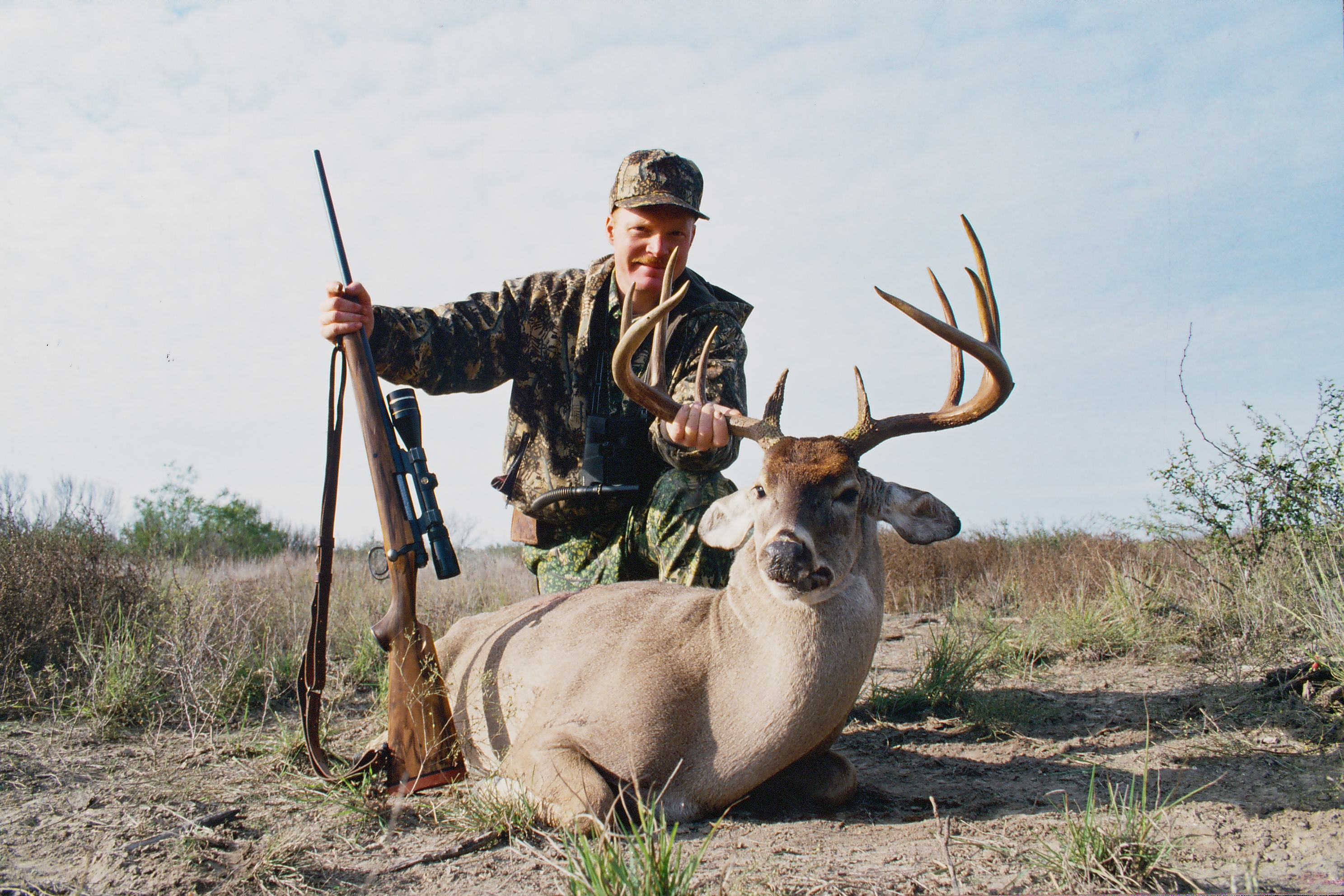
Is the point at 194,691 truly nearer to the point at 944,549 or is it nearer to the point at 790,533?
the point at 790,533

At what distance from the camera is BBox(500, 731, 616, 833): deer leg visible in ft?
9.77

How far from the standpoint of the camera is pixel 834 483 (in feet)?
11.2

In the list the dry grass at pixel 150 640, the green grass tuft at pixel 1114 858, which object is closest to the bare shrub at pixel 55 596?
the dry grass at pixel 150 640

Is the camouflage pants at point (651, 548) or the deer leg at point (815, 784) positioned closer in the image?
the deer leg at point (815, 784)

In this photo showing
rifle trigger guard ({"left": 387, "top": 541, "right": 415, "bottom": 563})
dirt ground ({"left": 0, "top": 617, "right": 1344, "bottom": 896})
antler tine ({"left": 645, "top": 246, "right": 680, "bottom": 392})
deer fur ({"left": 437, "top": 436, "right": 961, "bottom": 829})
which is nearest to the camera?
dirt ground ({"left": 0, "top": 617, "right": 1344, "bottom": 896})

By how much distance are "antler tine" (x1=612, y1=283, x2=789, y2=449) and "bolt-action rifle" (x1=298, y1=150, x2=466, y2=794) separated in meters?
1.03

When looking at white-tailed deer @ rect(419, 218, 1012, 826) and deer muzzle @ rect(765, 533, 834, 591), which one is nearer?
deer muzzle @ rect(765, 533, 834, 591)

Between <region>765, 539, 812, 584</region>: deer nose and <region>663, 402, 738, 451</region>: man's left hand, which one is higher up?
<region>663, 402, 738, 451</region>: man's left hand

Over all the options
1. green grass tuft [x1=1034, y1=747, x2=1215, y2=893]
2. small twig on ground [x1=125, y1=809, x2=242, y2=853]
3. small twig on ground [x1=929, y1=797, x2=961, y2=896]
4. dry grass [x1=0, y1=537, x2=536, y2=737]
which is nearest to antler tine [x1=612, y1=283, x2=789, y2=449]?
small twig on ground [x1=929, y1=797, x2=961, y2=896]

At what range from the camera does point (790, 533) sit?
3.14 meters

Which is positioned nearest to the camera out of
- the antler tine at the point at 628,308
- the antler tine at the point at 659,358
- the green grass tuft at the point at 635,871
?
the green grass tuft at the point at 635,871

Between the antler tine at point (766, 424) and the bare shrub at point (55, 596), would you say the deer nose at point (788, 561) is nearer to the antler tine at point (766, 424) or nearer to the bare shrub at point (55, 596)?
the antler tine at point (766, 424)

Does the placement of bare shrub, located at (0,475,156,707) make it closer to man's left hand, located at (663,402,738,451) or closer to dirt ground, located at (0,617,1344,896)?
dirt ground, located at (0,617,1344,896)

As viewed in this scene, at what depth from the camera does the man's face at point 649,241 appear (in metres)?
5.61
